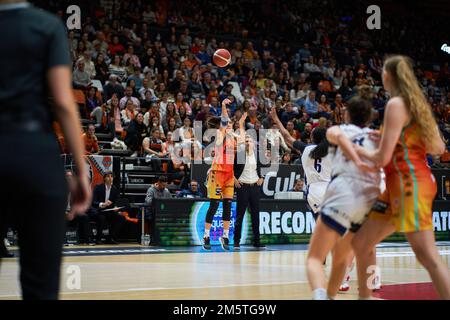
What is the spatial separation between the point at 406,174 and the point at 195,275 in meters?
4.16

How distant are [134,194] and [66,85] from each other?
11752mm

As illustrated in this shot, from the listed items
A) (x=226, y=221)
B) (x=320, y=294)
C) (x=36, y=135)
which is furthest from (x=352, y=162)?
(x=226, y=221)

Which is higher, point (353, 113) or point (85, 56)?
point (85, 56)

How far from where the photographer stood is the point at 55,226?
319 centimetres

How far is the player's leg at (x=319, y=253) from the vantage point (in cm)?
480

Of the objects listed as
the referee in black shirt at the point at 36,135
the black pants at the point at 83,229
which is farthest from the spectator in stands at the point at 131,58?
the referee in black shirt at the point at 36,135

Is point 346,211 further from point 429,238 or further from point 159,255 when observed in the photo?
point 159,255

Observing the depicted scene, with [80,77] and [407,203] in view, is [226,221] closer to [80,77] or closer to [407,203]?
[80,77]

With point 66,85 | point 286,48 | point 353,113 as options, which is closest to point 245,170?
point 353,113

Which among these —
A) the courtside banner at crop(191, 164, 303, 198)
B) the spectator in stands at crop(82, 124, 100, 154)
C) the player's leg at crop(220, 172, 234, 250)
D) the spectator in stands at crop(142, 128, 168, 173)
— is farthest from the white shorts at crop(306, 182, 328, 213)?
the spectator in stands at crop(82, 124, 100, 154)

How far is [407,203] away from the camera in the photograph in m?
4.90

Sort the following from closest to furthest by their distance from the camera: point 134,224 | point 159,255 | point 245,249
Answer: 1. point 159,255
2. point 245,249
3. point 134,224

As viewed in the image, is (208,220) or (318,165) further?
(208,220)

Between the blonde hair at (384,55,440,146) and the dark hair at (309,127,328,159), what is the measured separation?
1.87 m
